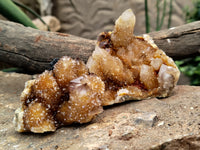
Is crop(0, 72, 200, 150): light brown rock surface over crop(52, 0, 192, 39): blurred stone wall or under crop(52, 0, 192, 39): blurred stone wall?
under

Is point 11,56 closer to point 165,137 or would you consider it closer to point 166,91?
point 166,91

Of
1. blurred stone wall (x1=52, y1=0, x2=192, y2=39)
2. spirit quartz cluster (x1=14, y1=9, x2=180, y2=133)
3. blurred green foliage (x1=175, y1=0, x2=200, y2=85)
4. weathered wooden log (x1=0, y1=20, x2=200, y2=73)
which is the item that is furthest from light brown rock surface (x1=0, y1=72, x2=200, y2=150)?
blurred stone wall (x1=52, y1=0, x2=192, y2=39)

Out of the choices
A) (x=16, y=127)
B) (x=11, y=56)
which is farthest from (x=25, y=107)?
(x=11, y=56)

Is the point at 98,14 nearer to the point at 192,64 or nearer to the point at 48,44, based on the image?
the point at 192,64

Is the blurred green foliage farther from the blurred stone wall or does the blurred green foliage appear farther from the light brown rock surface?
the light brown rock surface

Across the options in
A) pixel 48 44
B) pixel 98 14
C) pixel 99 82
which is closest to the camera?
pixel 99 82

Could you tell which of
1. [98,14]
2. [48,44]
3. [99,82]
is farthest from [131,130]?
[98,14]
